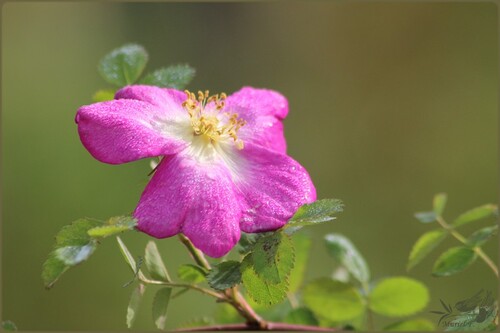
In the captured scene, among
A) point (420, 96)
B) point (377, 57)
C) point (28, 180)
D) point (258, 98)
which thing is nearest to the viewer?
point (258, 98)

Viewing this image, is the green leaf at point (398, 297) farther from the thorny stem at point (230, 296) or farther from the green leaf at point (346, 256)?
the thorny stem at point (230, 296)

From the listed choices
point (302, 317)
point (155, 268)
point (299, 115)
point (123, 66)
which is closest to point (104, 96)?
point (123, 66)

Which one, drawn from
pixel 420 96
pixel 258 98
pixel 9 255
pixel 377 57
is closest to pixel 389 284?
pixel 258 98

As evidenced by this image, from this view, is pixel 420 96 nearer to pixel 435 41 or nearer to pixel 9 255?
pixel 435 41

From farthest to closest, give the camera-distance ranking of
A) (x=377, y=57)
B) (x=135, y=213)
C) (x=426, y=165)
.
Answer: (x=377, y=57)
(x=426, y=165)
(x=135, y=213)

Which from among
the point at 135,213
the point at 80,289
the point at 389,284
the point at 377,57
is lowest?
the point at 80,289

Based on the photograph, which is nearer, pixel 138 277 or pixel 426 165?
pixel 138 277

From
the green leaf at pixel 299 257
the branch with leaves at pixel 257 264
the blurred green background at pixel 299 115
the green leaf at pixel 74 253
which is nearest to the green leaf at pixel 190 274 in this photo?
the branch with leaves at pixel 257 264
